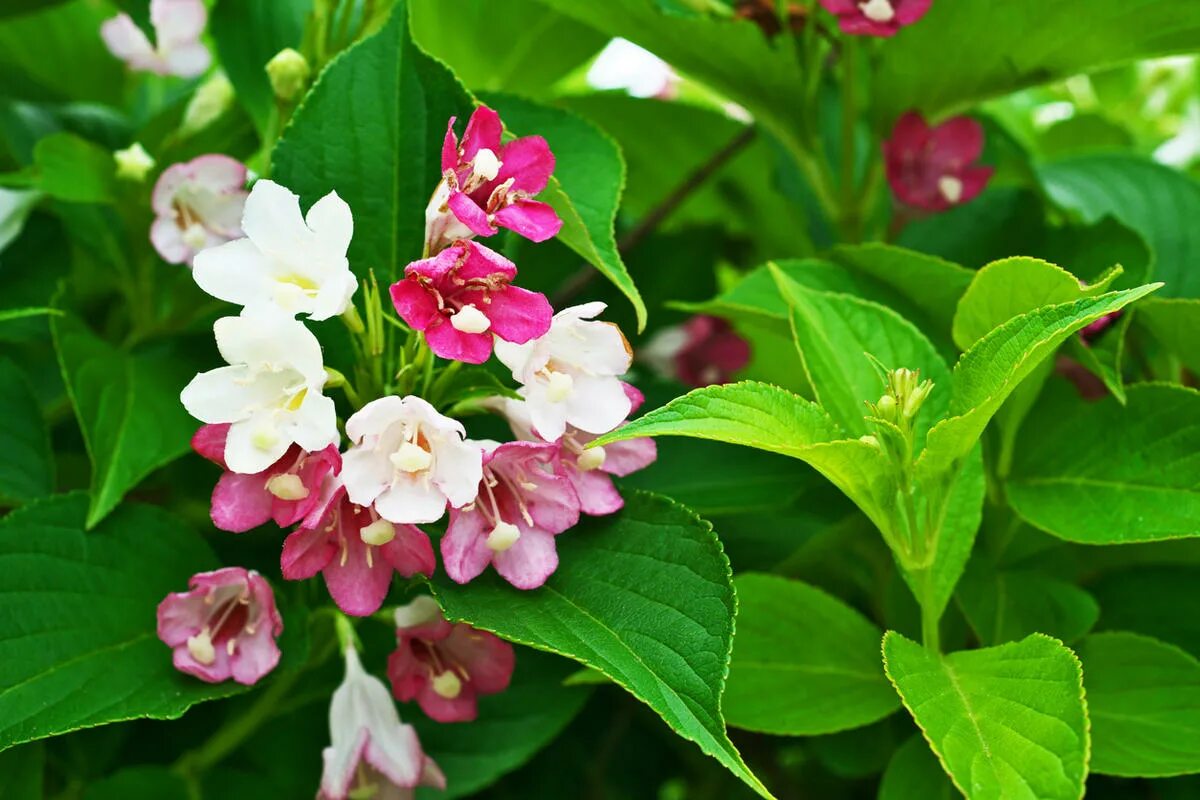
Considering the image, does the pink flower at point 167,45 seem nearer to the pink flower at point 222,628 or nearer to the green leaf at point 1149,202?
the pink flower at point 222,628

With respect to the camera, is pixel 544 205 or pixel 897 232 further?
pixel 897 232

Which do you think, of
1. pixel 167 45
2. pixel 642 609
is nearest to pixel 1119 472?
pixel 642 609

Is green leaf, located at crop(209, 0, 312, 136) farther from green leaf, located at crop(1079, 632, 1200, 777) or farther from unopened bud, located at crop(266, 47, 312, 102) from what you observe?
green leaf, located at crop(1079, 632, 1200, 777)

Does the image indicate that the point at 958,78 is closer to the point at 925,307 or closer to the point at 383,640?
the point at 925,307

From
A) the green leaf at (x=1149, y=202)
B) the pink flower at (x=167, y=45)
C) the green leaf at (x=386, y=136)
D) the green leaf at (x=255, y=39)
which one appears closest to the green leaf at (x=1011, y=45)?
the green leaf at (x=1149, y=202)

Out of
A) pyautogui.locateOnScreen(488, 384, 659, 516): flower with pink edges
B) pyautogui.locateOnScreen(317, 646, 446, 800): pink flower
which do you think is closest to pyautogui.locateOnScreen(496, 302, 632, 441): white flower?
pyautogui.locateOnScreen(488, 384, 659, 516): flower with pink edges

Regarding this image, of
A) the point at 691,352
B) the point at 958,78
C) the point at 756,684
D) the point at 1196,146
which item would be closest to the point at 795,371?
the point at 691,352
